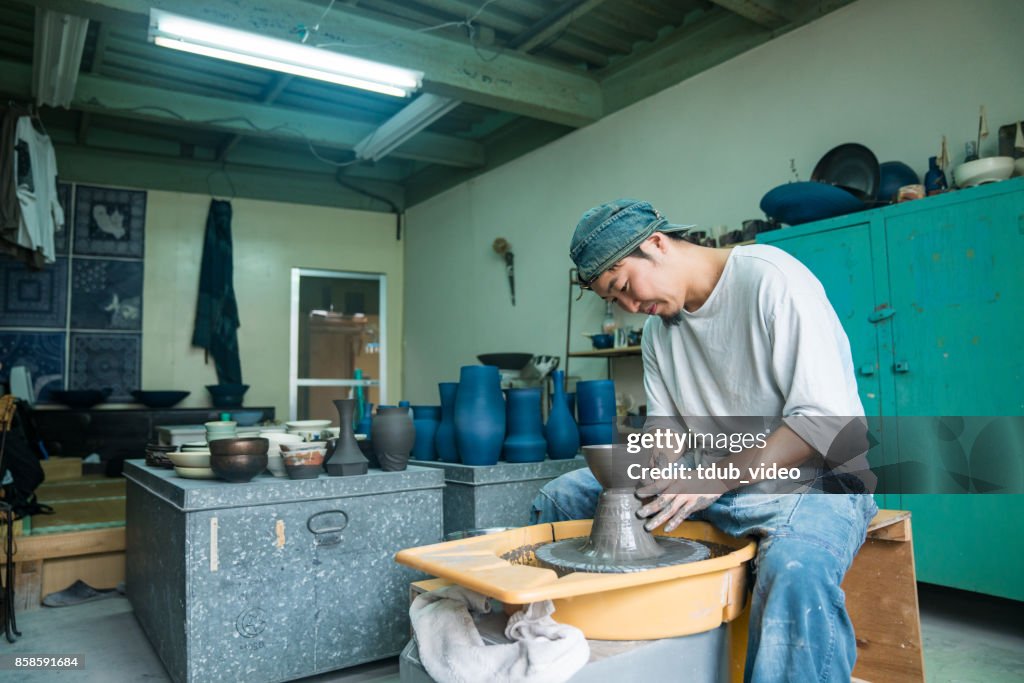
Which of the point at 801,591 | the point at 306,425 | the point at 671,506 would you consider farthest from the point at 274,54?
the point at 801,591

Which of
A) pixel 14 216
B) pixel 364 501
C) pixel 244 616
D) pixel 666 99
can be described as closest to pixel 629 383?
pixel 666 99

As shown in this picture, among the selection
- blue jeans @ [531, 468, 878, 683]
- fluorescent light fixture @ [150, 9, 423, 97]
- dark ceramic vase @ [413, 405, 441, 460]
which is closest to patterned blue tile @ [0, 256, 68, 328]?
fluorescent light fixture @ [150, 9, 423, 97]

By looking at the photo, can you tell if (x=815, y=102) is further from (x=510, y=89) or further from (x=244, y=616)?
(x=244, y=616)

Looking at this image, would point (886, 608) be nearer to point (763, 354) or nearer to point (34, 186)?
point (763, 354)

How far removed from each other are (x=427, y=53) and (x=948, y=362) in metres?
3.34

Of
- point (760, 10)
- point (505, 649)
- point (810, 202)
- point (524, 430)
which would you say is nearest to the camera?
point (505, 649)

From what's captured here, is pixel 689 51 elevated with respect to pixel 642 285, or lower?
elevated

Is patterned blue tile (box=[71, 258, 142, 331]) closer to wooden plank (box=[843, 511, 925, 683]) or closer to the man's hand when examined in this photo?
the man's hand

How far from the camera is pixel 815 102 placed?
3771mm

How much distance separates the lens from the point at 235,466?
2215 millimetres

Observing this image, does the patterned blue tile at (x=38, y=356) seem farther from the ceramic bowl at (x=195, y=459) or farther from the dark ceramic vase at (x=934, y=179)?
the dark ceramic vase at (x=934, y=179)

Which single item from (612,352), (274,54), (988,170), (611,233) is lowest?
(612,352)

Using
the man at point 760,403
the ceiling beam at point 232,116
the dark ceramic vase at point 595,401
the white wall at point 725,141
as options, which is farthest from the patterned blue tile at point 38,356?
the man at point 760,403

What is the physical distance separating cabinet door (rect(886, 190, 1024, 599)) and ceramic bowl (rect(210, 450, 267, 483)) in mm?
2519
